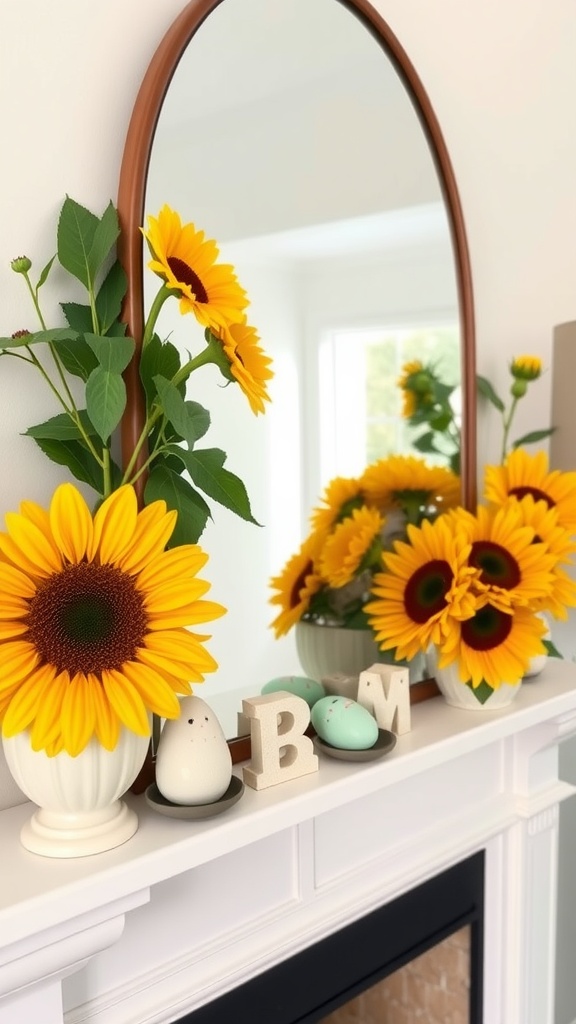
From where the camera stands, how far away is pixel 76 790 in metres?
0.76

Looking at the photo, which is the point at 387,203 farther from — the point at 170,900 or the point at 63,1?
the point at 170,900

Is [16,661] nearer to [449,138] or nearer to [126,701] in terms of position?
[126,701]

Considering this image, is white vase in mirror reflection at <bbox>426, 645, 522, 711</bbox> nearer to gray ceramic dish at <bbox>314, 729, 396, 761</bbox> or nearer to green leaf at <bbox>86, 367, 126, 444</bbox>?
gray ceramic dish at <bbox>314, 729, 396, 761</bbox>

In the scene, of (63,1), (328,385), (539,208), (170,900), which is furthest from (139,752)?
(539,208)

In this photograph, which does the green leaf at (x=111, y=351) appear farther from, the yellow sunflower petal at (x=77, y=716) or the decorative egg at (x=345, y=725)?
the decorative egg at (x=345, y=725)

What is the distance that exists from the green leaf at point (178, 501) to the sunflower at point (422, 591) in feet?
1.33

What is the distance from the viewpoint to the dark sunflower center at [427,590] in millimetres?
1172

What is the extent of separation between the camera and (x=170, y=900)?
945 millimetres

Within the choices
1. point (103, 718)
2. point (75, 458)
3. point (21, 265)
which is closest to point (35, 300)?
point (21, 265)

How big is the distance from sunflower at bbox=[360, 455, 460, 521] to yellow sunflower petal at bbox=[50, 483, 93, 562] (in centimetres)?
54

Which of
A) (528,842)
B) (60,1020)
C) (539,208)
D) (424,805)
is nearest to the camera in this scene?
(60,1020)

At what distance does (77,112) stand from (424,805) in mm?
984

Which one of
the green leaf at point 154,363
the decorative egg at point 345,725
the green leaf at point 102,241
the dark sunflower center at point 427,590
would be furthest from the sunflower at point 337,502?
the green leaf at point 102,241

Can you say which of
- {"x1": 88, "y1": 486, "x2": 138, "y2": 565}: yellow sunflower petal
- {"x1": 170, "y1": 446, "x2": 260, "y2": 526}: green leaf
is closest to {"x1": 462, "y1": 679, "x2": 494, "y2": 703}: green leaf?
{"x1": 170, "y1": 446, "x2": 260, "y2": 526}: green leaf
